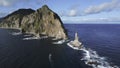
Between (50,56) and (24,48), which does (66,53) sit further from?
(24,48)

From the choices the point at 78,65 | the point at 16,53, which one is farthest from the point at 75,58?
the point at 16,53

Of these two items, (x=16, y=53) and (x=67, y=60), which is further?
(x=16, y=53)

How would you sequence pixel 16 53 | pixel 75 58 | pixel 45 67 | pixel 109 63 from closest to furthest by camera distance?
pixel 45 67
pixel 109 63
pixel 75 58
pixel 16 53

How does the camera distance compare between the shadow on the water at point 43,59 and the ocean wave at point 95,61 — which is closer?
the ocean wave at point 95,61

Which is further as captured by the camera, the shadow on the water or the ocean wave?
the shadow on the water

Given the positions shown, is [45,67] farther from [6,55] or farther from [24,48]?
[24,48]

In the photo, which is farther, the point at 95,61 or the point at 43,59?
the point at 43,59

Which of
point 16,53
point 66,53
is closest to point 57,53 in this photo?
point 66,53

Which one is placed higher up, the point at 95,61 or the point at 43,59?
the point at 43,59

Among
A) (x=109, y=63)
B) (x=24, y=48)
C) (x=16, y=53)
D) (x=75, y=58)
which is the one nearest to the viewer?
(x=109, y=63)
